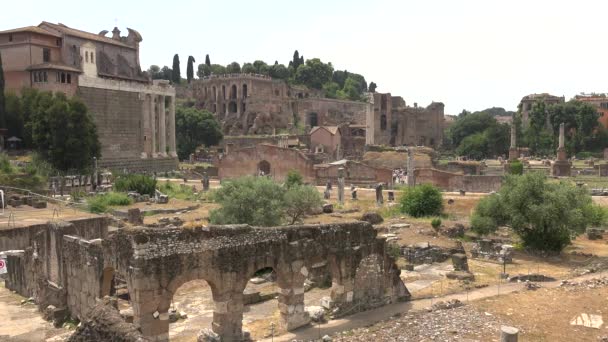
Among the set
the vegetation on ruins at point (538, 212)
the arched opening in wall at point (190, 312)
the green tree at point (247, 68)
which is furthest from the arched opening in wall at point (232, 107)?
the arched opening in wall at point (190, 312)

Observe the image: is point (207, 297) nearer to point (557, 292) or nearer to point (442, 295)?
point (442, 295)

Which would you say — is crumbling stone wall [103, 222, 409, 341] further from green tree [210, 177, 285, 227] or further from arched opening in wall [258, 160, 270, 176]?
arched opening in wall [258, 160, 270, 176]

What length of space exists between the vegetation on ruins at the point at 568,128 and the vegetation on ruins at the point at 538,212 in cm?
5574

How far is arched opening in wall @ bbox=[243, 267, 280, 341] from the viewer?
54.9 ft

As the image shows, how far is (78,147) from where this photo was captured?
46312 millimetres

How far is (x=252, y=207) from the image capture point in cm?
2794

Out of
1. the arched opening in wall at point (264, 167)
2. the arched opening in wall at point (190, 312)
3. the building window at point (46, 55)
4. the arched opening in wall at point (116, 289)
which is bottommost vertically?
the arched opening in wall at point (190, 312)

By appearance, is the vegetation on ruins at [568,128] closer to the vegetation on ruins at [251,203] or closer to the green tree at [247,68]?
the green tree at [247,68]

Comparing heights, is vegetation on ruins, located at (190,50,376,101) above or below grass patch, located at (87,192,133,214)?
above

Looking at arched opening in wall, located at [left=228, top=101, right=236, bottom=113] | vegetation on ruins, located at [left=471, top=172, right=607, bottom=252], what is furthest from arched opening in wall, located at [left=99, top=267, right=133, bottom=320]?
arched opening in wall, located at [left=228, top=101, right=236, bottom=113]

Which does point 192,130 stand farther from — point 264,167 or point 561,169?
point 561,169

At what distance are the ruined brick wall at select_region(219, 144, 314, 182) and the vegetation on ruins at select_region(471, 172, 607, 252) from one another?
2856 centimetres

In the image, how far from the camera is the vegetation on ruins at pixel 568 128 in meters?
80.4

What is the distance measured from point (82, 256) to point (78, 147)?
32.2 m
